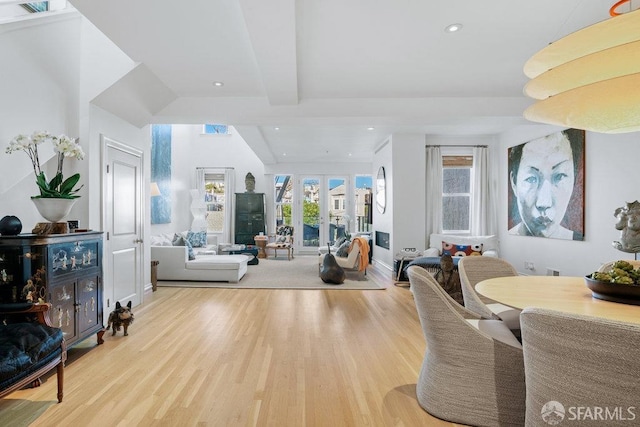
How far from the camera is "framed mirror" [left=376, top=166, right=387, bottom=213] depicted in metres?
6.81

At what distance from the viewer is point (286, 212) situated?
972 cm

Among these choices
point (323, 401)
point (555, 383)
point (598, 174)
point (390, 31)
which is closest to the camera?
point (555, 383)

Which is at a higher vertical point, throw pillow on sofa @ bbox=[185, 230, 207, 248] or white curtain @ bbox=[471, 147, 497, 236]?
white curtain @ bbox=[471, 147, 497, 236]

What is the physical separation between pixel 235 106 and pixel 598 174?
458 centimetres

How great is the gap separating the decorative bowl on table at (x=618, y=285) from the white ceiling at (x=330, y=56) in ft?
6.14

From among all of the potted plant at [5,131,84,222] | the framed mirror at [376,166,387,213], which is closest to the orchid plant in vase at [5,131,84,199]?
the potted plant at [5,131,84,222]

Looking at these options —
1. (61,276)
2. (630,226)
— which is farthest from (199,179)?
(630,226)

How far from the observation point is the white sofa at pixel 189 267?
5.65 metres

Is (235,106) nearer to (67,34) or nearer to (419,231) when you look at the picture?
(67,34)

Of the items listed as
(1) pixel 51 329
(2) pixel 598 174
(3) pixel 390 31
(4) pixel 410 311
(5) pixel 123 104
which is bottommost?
(4) pixel 410 311

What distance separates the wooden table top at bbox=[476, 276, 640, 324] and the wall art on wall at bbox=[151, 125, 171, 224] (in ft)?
21.5

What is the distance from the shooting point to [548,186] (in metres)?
4.79

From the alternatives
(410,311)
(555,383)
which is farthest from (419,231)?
(555,383)

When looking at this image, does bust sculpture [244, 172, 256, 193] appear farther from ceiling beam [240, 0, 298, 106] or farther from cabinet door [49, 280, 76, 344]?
cabinet door [49, 280, 76, 344]
